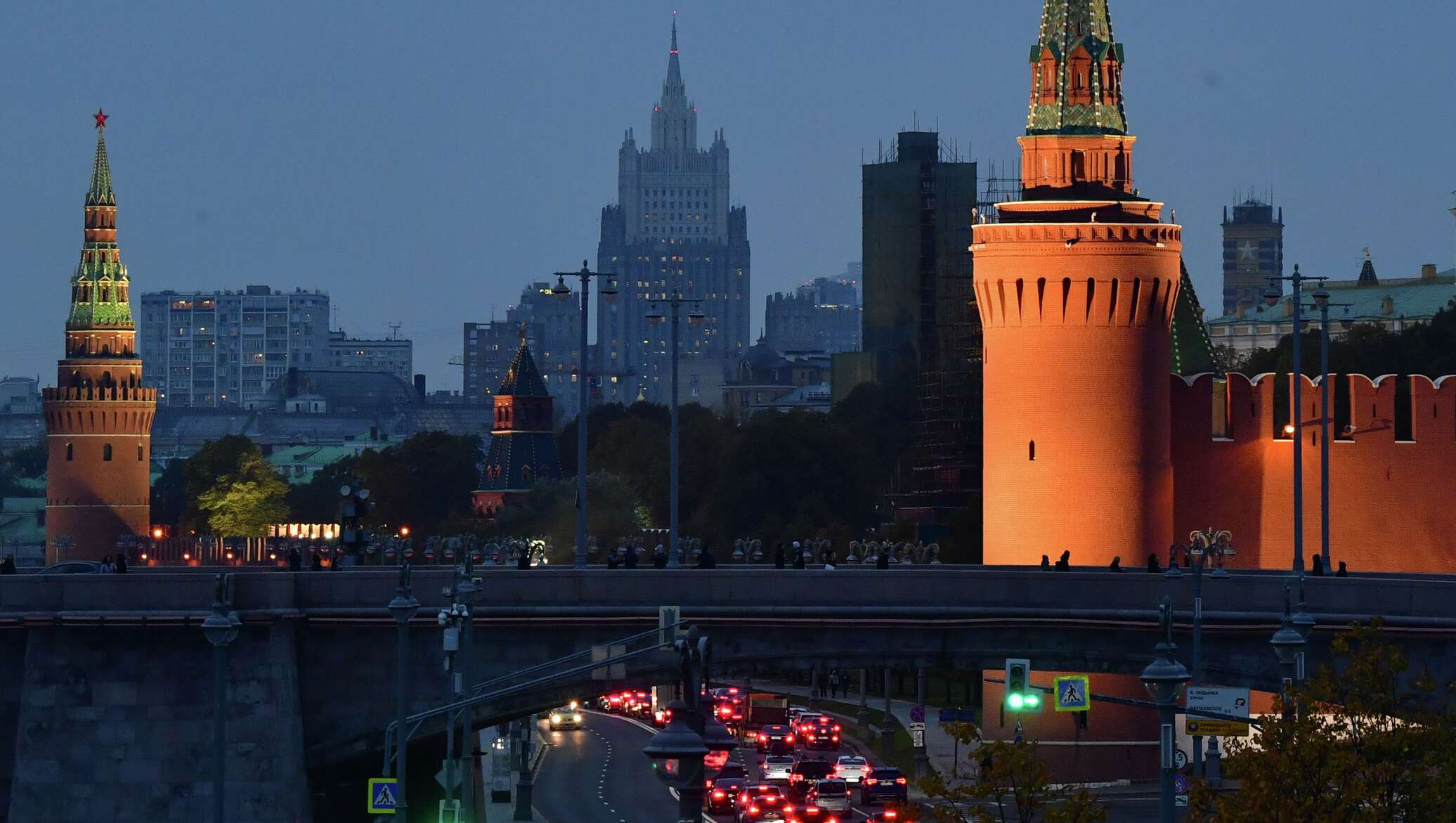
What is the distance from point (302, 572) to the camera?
7025cm

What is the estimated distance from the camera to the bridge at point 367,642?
6919 cm

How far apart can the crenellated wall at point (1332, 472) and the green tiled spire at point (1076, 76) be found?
818cm

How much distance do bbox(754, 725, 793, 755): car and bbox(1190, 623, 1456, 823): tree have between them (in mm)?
50175

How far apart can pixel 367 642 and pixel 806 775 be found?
78.9ft

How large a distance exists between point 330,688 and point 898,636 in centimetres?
1161

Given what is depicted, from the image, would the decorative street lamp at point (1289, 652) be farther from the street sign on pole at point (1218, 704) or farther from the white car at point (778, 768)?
the white car at point (778, 768)

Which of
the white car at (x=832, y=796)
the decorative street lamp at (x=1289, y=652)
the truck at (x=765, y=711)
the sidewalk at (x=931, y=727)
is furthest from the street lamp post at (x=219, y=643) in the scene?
the truck at (x=765, y=711)

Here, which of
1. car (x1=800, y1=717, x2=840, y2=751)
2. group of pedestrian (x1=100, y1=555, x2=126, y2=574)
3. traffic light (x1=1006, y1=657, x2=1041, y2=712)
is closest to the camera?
traffic light (x1=1006, y1=657, x2=1041, y2=712)

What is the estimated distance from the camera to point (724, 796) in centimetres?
8850

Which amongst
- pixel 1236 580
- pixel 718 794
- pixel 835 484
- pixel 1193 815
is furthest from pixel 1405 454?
pixel 835 484

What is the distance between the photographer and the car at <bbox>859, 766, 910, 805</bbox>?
8575 centimetres

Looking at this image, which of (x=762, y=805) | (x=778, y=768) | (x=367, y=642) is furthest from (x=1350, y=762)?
(x=778, y=768)

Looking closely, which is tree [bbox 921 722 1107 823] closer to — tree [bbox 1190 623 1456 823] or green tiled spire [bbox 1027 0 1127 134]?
tree [bbox 1190 623 1456 823]

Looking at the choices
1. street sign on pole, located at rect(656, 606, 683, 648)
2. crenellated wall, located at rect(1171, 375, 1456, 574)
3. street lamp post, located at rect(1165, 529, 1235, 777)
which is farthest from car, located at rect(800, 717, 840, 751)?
street sign on pole, located at rect(656, 606, 683, 648)
